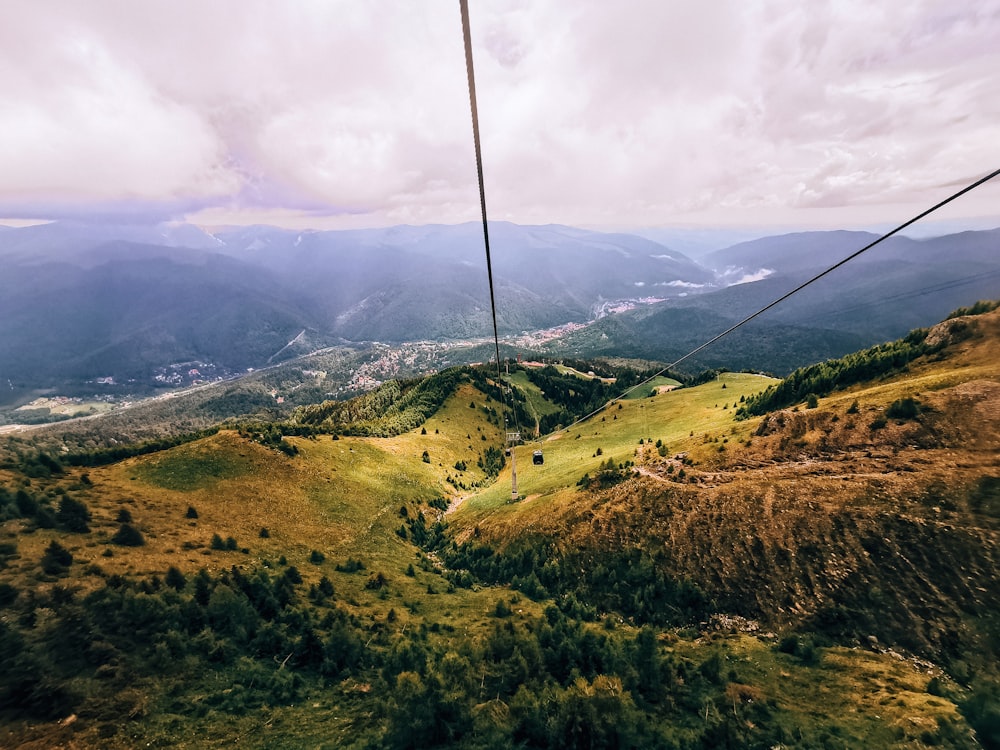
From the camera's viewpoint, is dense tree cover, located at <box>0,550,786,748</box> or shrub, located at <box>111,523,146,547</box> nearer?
dense tree cover, located at <box>0,550,786,748</box>

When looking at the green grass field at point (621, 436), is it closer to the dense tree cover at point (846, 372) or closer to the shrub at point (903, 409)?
the dense tree cover at point (846, 372)

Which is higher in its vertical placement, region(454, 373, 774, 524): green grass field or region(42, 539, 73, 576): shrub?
region(42, 539, 73, 576): shrub

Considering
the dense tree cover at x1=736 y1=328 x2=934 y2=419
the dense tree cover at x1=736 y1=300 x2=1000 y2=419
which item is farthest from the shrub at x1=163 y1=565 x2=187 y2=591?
the dense tree cover at x1=736 y1=328 x2=934 y2=419

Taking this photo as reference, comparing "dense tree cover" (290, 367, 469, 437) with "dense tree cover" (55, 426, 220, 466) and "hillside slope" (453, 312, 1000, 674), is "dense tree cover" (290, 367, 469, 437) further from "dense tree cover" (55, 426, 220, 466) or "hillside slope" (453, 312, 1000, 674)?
"hillside slope" (453, 312, 1000, 674)

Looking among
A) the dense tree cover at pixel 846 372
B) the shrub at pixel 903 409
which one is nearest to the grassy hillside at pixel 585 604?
the shrub at pixel 903 409

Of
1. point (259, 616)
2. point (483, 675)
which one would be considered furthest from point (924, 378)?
point (259, 616)

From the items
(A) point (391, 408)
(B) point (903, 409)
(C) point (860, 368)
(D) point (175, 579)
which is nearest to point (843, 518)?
(B) point (903, 409)
